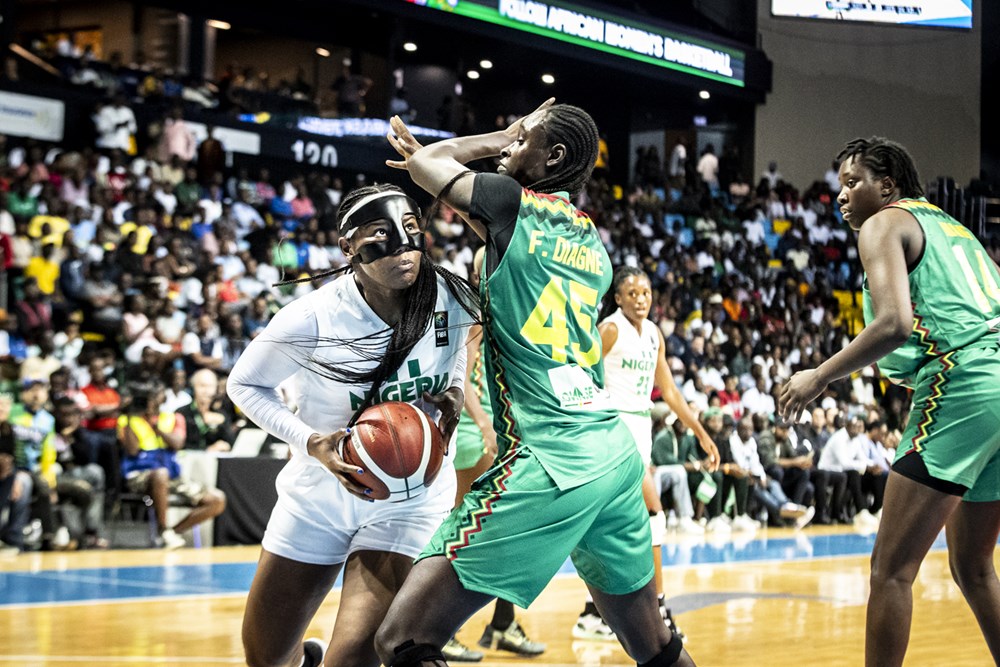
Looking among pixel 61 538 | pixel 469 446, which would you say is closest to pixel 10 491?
pixel 61 538

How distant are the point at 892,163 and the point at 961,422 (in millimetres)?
881

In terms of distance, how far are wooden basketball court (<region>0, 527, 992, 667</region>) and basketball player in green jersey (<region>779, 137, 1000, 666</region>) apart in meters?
1.89

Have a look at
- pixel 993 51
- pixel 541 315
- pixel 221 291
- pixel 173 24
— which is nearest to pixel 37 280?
pixel 221 291

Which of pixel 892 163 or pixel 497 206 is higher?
pixel 892 163

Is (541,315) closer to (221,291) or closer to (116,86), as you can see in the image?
(221,291)

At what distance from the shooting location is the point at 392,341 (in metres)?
3.52

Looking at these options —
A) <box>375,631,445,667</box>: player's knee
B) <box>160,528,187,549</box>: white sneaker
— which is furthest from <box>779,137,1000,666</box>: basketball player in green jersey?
<box>160,528,187,549</box>: white sneaker

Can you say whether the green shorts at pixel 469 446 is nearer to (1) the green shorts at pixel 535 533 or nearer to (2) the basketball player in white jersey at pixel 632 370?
(2) the basketball player in white jersey at pixel 632 370

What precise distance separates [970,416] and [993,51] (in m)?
27.1

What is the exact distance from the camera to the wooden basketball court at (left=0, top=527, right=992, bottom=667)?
5.73 meters

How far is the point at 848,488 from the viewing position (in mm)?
15547

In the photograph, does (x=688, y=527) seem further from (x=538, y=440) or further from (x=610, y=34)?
(x=610, y=34)

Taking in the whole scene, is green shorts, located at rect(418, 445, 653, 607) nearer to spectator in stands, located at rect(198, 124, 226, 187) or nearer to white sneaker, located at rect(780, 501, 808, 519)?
white sneaker, located at rect(780, 501, 808, 519)

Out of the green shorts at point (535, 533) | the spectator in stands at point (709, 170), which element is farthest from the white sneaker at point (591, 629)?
the spectator in stands at point (709, 170)
